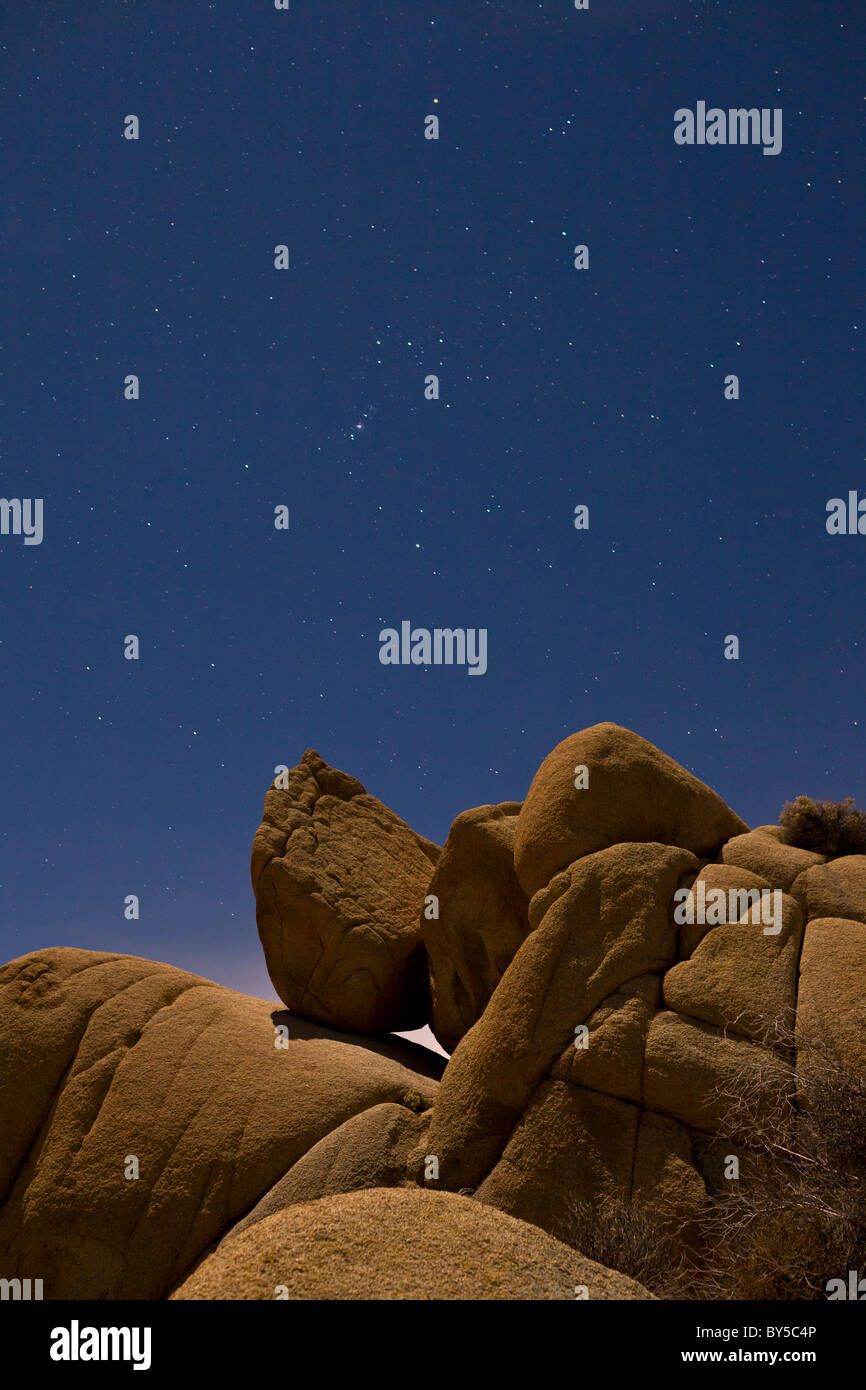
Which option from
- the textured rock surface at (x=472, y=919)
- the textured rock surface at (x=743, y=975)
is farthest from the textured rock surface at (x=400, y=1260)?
the textured rock surface at (x=472, y=919)

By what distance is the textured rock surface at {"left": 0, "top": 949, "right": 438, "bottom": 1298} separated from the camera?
14898 millimetres

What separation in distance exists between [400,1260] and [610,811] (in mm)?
9215

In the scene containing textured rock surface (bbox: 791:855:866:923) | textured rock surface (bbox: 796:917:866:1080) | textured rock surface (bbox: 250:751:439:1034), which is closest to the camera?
textured rock surface (bbox: 796:917:866:1080)

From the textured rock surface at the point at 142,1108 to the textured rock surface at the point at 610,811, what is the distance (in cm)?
489

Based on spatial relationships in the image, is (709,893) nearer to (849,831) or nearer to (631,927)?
(631,927)

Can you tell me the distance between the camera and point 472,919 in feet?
62.9

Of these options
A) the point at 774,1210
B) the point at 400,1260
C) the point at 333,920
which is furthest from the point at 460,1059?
the point at 400,1260

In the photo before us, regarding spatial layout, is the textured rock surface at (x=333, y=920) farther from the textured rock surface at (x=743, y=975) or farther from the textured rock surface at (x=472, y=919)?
the textured rock surface at (x=743, y=975)

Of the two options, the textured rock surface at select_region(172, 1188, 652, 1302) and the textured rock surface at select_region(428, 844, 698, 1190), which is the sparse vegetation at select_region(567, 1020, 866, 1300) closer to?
the textured rock surface at select_region(172, 1188, 652, 1302)

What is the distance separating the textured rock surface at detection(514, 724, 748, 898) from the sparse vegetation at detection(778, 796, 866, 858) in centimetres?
131

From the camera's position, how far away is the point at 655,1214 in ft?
41.4

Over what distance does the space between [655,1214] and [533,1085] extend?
96.3 inches

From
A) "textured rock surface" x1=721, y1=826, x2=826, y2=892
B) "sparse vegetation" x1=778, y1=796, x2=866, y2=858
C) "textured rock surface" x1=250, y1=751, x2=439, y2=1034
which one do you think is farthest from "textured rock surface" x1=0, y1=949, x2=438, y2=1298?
"sparse vegetation" x1=778, y1=796, x2=866, y2=858

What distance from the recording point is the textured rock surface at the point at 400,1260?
8.82m
